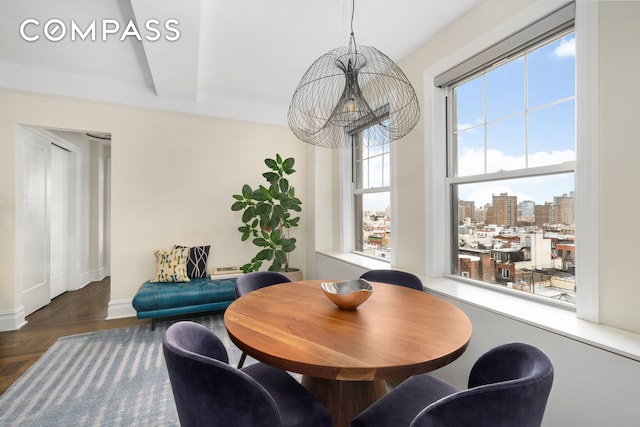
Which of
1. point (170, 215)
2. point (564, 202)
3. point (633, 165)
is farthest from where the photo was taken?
point (170, 215)

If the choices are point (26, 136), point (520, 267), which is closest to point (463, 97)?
point (520, 267)

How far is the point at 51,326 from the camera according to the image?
3.12 m

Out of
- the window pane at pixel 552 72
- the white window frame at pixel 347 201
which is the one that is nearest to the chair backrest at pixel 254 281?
the white window frame at pixel 347 201

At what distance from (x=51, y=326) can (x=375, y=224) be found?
3824mm

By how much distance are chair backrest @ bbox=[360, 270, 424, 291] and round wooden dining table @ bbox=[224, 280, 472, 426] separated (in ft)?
1.23

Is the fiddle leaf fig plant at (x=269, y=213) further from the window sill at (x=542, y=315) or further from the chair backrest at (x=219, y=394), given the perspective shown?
the chair backrest at (x=219, y=394)

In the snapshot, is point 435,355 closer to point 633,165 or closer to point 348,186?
point 633,165

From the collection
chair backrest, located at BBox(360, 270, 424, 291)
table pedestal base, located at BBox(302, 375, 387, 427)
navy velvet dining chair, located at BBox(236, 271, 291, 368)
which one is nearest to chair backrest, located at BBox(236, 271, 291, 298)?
navy velvet dining chair, located at BBox(236, 271, 291, 368)

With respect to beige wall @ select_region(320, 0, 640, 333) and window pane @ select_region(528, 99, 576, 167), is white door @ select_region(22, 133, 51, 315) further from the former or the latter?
beige wall @ select_region(320, 0, 640, 333)

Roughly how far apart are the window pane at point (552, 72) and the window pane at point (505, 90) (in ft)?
0.21

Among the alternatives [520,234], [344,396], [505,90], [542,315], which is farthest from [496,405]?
[505,90]

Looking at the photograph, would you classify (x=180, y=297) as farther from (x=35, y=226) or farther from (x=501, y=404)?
(x=501, y=404)

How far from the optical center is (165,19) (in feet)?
6.89

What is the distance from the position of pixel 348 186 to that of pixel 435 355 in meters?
3.01
